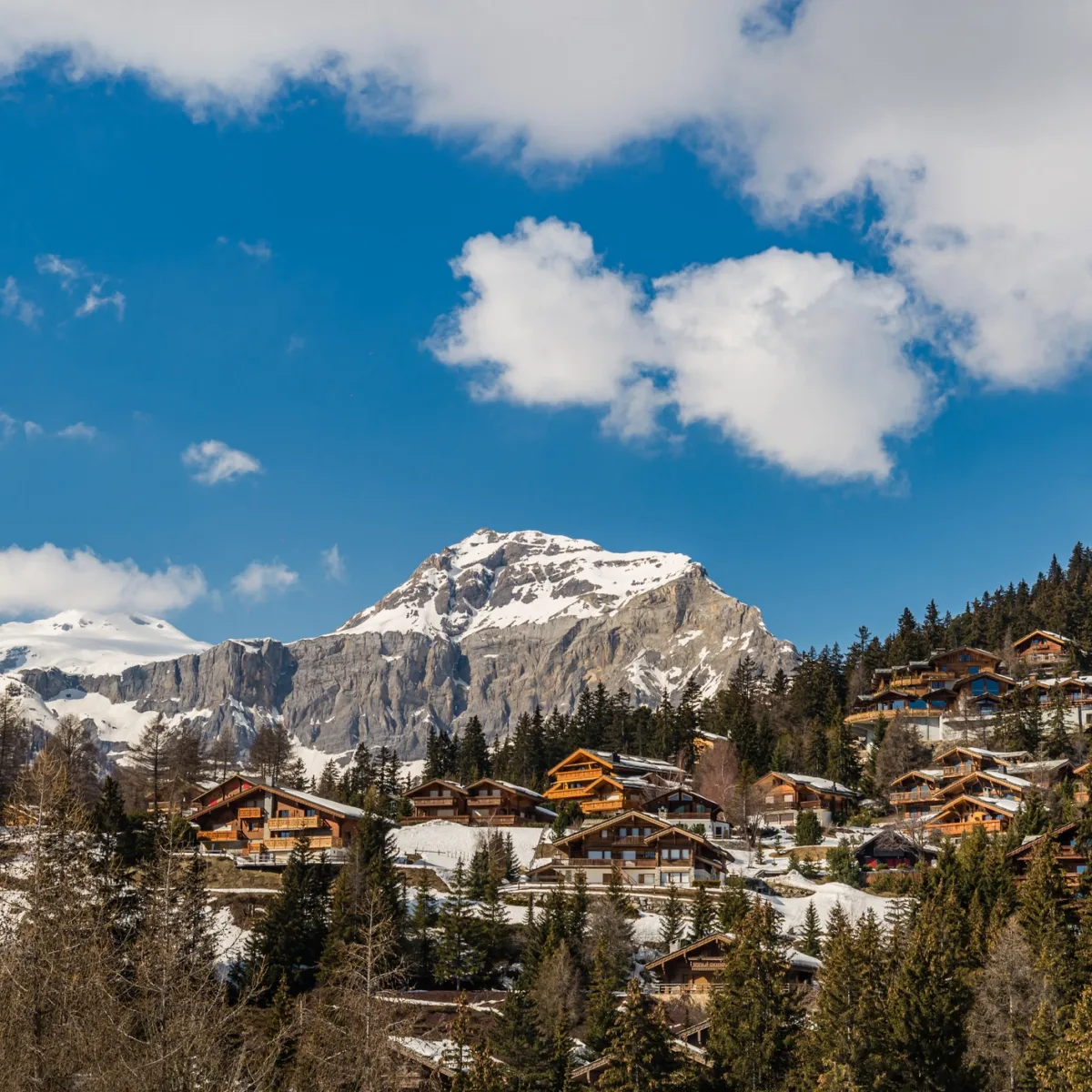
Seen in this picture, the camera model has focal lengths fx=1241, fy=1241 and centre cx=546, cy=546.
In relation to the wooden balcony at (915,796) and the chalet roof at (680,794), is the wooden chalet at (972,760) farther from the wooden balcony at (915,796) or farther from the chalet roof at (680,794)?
the chalet roof at (680,794)

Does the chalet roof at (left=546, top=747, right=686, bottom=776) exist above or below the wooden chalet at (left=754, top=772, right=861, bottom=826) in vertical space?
above

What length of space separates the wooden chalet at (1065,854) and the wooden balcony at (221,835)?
47.0 m

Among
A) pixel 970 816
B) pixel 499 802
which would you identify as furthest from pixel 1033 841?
pixel 499 802

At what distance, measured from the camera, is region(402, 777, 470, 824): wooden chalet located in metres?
95.7

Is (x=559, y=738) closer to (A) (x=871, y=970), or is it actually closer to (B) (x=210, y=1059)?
(A) (x=871, y=970)

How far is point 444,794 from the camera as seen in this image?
9631cm

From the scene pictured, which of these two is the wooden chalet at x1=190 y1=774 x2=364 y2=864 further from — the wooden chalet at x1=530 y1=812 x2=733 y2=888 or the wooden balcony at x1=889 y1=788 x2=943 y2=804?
the wooden balcony at x1=889 y1=788 x2=943 y2=804

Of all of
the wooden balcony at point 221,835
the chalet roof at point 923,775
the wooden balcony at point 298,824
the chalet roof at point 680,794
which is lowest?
the wooden balcony at point 221,835

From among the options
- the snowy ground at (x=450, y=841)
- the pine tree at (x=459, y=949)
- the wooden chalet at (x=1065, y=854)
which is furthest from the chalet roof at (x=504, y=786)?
the wooden chalet at (x=1065, y=854)

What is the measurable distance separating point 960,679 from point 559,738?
122ft

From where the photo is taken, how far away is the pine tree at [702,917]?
60.9 metres

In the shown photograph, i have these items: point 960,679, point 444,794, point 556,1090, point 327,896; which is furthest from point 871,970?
point 960,679

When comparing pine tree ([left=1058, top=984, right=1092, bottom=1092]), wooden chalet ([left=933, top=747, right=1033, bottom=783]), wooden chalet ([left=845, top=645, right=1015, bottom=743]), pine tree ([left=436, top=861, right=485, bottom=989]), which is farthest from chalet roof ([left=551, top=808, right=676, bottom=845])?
pine tree ([left=1058, top=984, right=1092, bottom=1092])

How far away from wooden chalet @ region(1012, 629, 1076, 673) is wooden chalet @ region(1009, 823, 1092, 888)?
154 feet
